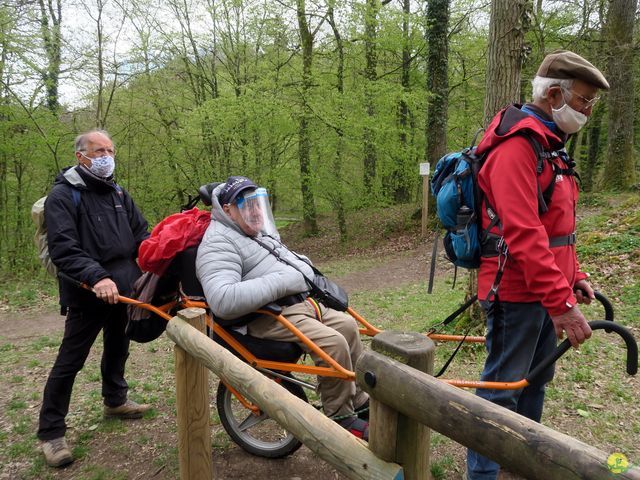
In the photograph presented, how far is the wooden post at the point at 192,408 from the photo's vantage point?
101 inches

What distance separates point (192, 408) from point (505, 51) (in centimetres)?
373

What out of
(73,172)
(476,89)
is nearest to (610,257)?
(73,172)

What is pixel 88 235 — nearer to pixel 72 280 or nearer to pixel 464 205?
pixel 72 280

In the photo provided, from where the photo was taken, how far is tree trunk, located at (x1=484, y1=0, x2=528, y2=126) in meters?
3.83

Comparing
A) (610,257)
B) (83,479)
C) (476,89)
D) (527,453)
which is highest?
(476,89)

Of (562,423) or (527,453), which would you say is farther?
(562,423)

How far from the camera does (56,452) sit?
315cm

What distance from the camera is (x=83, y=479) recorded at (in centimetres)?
302

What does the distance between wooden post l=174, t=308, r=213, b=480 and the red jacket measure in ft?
5.43

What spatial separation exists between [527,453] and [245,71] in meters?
14.4

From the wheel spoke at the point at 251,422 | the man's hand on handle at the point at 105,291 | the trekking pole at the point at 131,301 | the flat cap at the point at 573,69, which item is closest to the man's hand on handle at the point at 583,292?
the flat cap at the point at 573,69

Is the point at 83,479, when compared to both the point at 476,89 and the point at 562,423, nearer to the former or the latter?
the point at 562,423

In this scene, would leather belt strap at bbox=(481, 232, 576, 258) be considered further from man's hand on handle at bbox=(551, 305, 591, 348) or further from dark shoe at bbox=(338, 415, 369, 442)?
dark shoe at bbox=(338, 415, 369, 442)

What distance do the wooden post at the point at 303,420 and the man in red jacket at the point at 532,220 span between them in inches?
40.4
